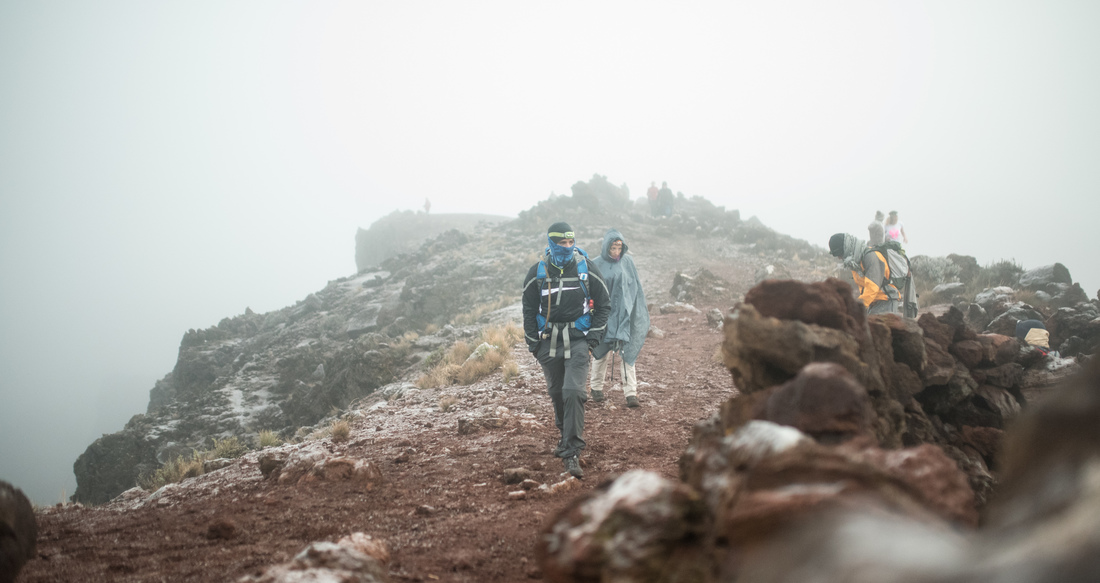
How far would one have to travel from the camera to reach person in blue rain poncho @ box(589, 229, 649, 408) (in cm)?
785

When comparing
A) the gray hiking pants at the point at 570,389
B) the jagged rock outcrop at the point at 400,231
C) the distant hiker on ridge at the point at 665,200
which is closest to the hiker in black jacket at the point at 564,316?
the gray hiking pants at the point at 570,389

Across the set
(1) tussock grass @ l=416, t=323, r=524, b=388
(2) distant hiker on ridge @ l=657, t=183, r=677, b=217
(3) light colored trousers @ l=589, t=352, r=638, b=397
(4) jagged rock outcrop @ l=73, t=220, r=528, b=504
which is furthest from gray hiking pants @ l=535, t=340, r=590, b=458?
(2) distant hiker on ridge @ l=657, t=183, r=677, b=217

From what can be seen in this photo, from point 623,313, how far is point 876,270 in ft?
11.0

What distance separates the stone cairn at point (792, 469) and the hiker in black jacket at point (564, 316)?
7.48ft

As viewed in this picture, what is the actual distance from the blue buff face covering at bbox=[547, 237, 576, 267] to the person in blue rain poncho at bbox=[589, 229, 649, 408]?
2.29 metres

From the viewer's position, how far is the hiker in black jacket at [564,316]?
5406 mm

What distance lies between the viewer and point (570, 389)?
5.28 metres

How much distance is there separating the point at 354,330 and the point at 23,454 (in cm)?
10814

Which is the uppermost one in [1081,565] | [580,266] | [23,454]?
[580,266]

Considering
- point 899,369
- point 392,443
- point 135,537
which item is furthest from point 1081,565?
point 392,443

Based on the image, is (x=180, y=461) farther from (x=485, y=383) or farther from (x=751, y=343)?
(x=751, y=343)

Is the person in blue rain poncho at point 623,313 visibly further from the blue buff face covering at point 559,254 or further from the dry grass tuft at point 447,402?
the dry grass tuft at point 447,402

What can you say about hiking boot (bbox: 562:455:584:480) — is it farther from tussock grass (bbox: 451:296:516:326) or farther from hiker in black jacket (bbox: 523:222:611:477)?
tussock grass (bbox: 451:296:516:326)

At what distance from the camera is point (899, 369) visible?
3.78 meters
